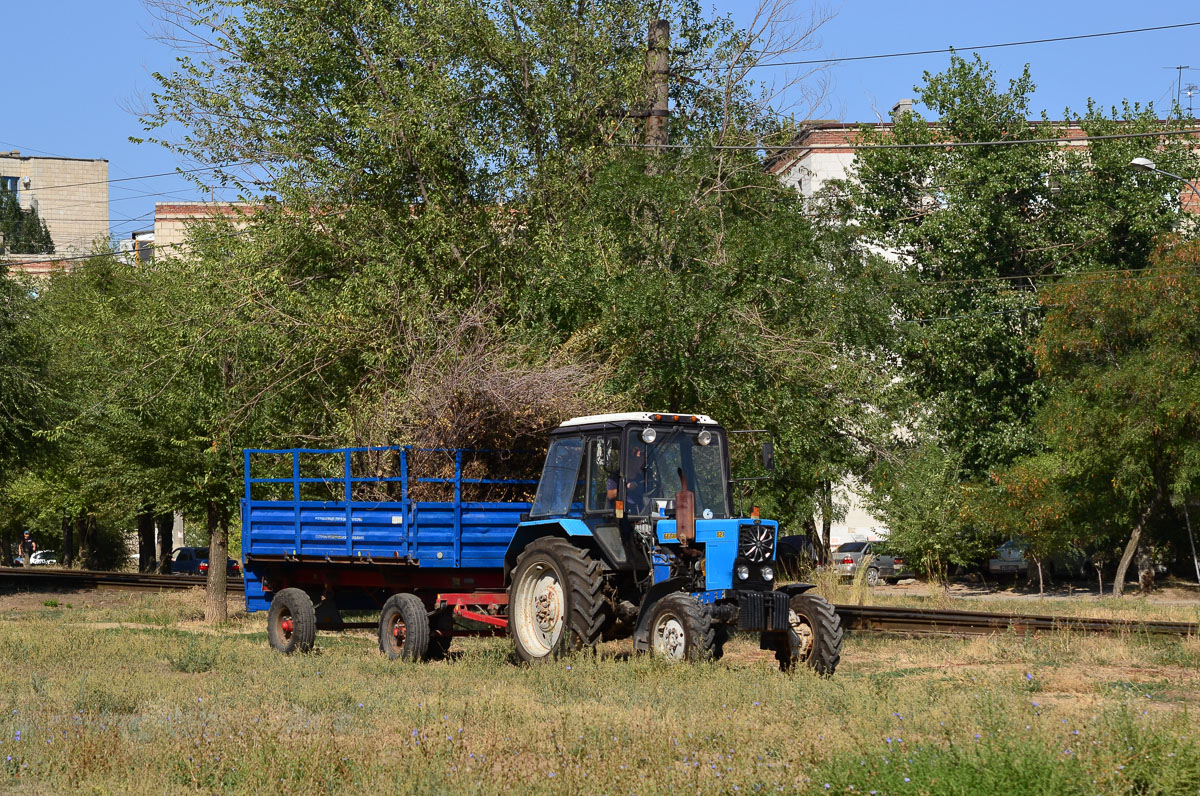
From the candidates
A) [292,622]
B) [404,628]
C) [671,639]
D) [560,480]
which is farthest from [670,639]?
[292,622]

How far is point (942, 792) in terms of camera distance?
6.46 meters

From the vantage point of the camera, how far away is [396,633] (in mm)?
14734

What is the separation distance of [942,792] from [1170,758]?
1250 millimetres

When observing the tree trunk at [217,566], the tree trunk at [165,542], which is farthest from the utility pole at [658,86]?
the tree trunk at [165,542]

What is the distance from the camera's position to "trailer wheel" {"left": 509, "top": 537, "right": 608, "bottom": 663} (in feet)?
40.0

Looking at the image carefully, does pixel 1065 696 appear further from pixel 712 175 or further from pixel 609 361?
pixel 712 175

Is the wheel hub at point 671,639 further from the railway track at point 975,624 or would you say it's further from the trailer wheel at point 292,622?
the railway track at point 975,624

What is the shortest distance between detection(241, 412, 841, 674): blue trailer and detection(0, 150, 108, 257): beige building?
11223 cm

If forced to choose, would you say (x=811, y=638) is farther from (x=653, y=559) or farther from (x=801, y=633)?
(x=653, y=559)

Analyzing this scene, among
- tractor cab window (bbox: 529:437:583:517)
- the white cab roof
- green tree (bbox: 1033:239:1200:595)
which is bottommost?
tractor cab window (bbox: 529:437:583:517)

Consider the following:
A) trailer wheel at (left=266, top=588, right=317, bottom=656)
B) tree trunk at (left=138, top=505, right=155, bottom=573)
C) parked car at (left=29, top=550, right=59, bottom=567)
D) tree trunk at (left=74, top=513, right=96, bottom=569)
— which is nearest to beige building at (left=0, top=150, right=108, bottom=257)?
parked car at (left=29, top=550, right=59, bottom=567)

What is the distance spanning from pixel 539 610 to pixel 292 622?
4245 millimetres

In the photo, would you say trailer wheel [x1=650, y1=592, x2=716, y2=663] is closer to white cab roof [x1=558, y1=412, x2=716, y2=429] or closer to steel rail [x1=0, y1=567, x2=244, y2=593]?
white cab roof [x1=558, y1=412, x2=716, y2=429]

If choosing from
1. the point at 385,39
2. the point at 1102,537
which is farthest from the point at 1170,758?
the point at 1102,537
